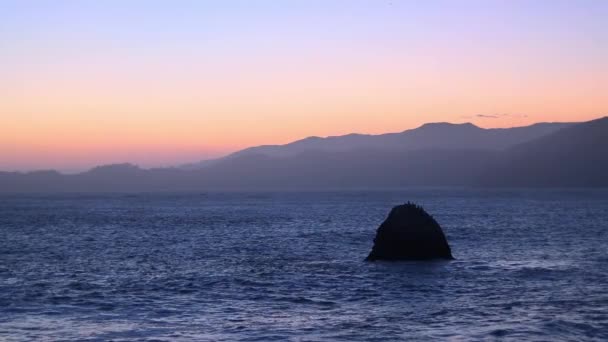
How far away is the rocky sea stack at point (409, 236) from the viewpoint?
4438cm

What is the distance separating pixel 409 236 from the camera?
45.0 meters

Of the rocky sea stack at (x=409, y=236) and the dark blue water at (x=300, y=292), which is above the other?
the rocky sea stack at (x=409, y=236)

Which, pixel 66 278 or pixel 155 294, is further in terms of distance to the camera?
pixel 66 278

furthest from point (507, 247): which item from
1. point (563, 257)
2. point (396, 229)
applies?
point (396, 229)

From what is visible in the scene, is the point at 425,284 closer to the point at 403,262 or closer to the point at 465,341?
the point at 403,262

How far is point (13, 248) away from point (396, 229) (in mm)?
32480

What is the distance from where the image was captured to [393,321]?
27078 mm

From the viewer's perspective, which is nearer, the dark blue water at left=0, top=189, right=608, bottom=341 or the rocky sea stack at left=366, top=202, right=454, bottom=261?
the dark blue water at left=0, top=189, right=608, bottom=341

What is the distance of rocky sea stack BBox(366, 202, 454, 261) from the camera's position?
4438 cm

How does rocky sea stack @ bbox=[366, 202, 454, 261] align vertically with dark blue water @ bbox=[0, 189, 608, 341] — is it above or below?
above

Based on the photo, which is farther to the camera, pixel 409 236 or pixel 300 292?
pixel 409 236

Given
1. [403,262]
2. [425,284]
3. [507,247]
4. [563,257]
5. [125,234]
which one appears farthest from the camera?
[125,234]

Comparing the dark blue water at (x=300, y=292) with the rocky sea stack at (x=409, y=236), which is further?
the rocky sea stack at (x=409, y=236)

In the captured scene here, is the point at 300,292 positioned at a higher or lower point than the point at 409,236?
lower
